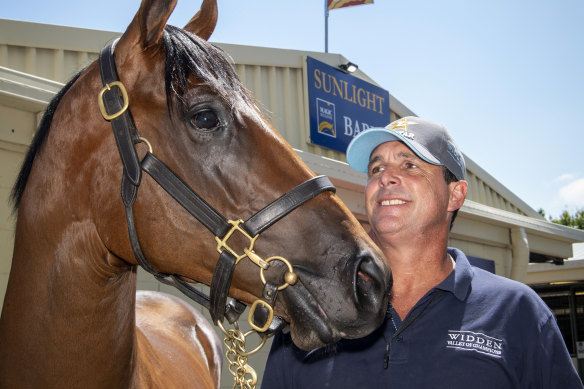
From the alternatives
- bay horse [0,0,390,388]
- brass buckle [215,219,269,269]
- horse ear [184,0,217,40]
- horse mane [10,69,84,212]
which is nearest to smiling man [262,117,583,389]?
bay horse [0,0,390,388]

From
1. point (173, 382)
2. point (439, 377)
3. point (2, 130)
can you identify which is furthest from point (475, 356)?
point (2, 130)

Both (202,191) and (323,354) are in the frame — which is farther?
(323,354)

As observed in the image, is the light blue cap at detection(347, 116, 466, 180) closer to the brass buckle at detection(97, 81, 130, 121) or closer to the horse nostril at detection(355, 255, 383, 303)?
the horse nostril at detection(355, 255, 383, 303)

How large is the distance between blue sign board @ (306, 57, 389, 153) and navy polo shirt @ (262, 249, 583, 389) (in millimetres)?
4704

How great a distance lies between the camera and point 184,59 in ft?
5.88

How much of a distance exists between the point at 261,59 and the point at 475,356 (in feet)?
16.6

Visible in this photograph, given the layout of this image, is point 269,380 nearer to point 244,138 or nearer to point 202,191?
point 202,191

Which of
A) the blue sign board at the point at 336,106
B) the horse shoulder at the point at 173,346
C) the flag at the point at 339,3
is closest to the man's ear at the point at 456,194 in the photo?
the horse shoulder at the point at 173,346

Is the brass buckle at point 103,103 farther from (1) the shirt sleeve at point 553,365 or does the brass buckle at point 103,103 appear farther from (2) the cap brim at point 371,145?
(1) the shirt sleeve at point 553,365

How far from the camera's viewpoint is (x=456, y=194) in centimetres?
220

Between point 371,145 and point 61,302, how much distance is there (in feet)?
4.69

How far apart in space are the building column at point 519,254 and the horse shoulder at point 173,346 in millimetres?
6280

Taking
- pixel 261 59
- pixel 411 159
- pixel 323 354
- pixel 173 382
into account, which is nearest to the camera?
pixel 323 354

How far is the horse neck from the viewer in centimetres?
177
